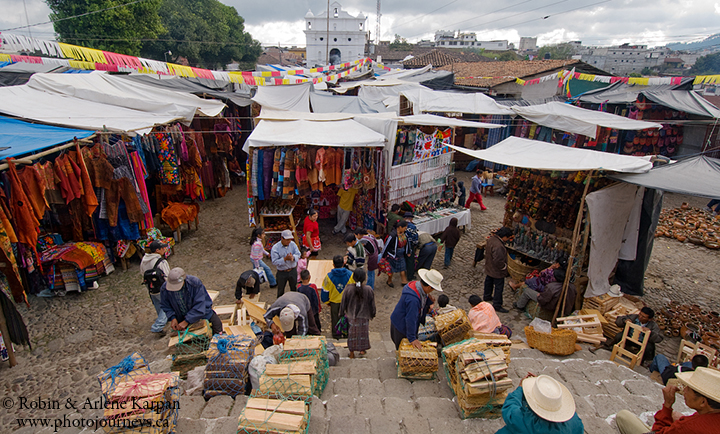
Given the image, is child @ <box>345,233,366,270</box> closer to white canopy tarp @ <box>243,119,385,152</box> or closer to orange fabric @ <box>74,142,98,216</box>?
white canopy tarp @ <box>243,119,385,152</box>

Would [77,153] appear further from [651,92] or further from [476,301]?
[651,92]

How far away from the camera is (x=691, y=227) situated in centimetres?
964

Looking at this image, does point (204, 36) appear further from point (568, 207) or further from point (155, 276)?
point (568, 207)

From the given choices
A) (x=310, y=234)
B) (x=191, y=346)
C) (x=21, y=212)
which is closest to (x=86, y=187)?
(x=21, y=212)

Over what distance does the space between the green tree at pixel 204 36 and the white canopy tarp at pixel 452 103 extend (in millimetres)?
27038

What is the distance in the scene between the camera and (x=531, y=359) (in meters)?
4.55

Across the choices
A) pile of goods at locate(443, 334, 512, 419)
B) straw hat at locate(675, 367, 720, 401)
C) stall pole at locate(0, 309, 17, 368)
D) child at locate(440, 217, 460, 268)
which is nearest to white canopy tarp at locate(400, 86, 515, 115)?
child at locate(440, 217, 460, 268)

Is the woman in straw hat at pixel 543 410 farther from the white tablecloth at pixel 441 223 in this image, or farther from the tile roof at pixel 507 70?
the tile roof at pixel 507 70

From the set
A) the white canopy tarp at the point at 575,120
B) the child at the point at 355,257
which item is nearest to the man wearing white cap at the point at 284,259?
the child at the point at 355,257

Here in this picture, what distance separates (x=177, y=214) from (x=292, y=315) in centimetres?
535

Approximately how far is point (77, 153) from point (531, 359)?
7.64 m

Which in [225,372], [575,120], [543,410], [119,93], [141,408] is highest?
[119,93]

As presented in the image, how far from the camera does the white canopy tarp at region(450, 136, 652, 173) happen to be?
5.56m

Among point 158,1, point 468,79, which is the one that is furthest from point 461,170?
point 158,1
